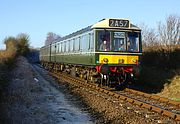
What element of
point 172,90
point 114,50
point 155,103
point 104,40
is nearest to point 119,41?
point 114,50

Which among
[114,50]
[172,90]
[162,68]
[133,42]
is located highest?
[133,42]

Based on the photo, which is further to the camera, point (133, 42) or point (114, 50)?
point (133, 42)

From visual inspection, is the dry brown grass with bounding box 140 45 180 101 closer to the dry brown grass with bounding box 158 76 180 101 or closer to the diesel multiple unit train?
the dry brown grass with bounding box 158 76 180 101

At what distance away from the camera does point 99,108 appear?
488 inches

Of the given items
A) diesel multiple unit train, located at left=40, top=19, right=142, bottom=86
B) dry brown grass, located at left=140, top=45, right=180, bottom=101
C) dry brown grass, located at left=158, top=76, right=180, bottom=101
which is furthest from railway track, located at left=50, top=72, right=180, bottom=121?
dry brown grass, located at left=140, top=45, right=180, bottom=101

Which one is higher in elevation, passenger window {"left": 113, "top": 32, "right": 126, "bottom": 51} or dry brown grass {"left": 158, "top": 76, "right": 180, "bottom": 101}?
passenger window {"left": 113, "top": 32, "right": 126, "bottom": 51}

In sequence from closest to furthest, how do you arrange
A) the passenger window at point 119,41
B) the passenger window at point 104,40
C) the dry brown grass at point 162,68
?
the passenger window at point 104,40, the passenger window at point 119,41, the dry brown grass at point 162,68

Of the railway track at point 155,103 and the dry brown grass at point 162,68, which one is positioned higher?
the dry brown grass at point 162,68

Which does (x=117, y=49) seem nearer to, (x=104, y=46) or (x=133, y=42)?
(x=104, y=46)

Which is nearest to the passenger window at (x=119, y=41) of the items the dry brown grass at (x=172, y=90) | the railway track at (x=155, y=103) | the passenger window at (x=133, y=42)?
the passenger window at (x=133, y=42)

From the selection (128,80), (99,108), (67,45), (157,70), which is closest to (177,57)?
(157,70)

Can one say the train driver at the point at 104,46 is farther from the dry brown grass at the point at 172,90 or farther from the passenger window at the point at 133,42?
the dry brown grass at the point at 172,90

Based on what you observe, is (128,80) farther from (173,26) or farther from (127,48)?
(173,26)

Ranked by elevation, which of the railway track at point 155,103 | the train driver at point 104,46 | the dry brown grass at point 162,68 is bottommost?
the railway track at point 155,103
